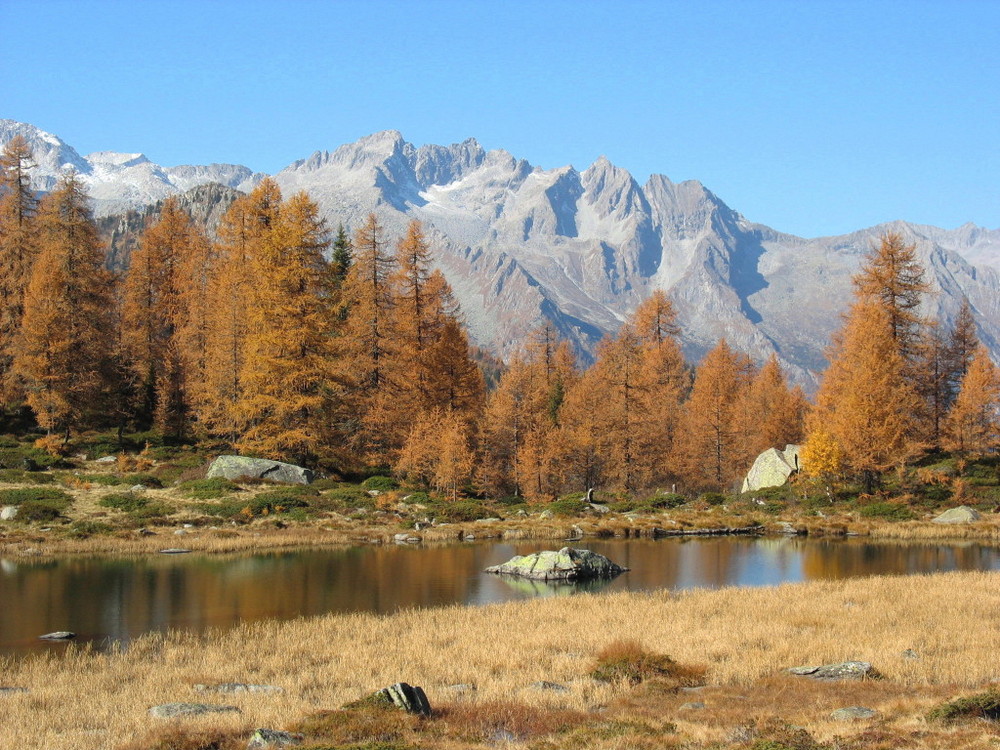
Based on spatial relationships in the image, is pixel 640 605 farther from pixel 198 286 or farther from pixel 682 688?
pixel 198 286

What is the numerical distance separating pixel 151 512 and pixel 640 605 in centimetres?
2435

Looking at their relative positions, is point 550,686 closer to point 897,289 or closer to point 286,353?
point 286,353

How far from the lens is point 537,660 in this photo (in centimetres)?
1605

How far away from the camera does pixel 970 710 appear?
1062 centimetres

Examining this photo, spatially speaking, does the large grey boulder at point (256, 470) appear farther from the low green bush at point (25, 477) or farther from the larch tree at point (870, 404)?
the larch tree at point (870, 404)

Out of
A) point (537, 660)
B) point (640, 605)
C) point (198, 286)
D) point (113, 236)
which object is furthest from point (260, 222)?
point (113, 236)

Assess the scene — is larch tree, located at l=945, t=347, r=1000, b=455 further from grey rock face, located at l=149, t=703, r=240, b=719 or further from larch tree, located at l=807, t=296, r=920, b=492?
grey rock face, located at l=149, t=703, r=240, b=719

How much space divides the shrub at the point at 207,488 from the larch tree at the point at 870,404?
3261 centimetres

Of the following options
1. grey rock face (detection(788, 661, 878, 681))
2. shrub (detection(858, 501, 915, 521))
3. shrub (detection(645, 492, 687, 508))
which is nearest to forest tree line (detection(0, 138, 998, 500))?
shrub (detection(858, 501, 915, 521))

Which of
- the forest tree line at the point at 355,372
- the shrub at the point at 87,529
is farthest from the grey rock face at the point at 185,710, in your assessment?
the forest tree line at the point at 355,372

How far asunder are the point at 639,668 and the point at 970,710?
18.0ft

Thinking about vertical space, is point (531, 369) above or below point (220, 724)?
above

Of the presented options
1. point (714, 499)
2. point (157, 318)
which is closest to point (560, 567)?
point (714, 499)

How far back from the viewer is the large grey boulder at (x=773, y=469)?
54.8 meters
